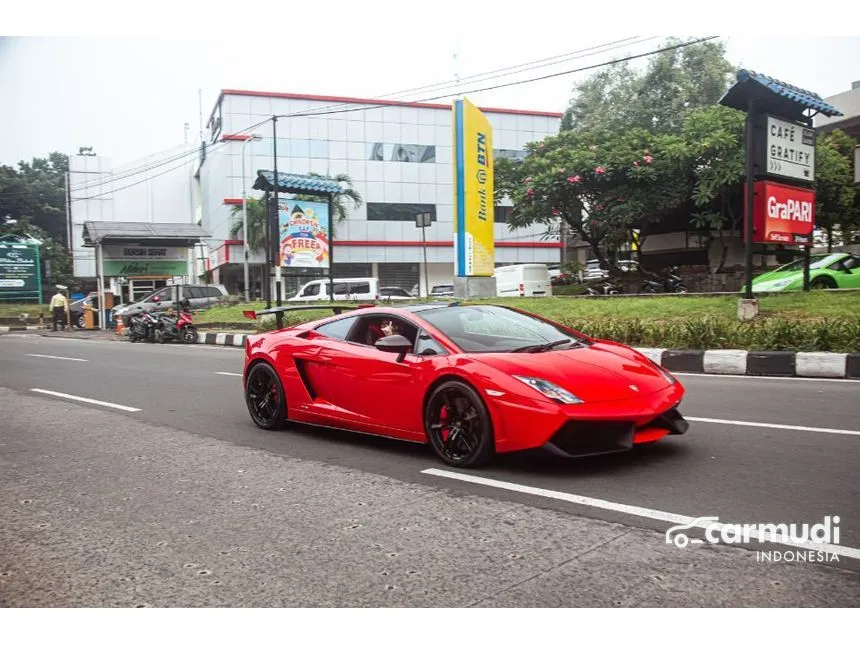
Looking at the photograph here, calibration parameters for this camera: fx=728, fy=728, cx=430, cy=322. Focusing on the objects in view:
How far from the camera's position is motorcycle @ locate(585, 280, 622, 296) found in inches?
974

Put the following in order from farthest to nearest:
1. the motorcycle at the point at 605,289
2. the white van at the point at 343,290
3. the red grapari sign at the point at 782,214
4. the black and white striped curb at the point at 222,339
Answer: the white van at the point at 343,290 < the motorcycle at the point at 605,289 < the black and white striped curb at the point at 222,339 < the red grapari sign at the point at 782,214

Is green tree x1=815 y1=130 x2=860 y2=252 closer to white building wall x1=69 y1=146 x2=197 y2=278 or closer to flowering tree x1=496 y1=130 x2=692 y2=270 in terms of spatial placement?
flowering tree x1=496 y1=130 x2=692 y2=270

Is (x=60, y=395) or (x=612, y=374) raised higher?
(x=612, y=374)

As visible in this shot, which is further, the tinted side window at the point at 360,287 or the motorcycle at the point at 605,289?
the tinted side window at the point at 360,287

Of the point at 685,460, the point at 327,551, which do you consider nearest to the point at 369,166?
the point at 685,460

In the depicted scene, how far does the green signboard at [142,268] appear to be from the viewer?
31.0 meters

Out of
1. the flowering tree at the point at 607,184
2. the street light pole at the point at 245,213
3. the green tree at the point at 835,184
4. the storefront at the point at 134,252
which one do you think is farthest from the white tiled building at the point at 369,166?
the flowering tree at the point at 607,184

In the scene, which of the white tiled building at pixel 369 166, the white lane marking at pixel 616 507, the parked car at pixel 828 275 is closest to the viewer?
the white lane marking at pixel 616 507

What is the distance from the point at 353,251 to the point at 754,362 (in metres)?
38.3

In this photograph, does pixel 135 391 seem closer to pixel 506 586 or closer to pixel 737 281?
pixel 506 586

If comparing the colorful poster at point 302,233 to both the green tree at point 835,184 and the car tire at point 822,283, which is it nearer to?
the green tree at point 835,184

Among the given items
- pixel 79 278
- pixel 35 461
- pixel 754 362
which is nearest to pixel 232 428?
pixel 35 461

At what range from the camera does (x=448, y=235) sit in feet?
163

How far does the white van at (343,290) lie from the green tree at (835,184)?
16.3 meters
